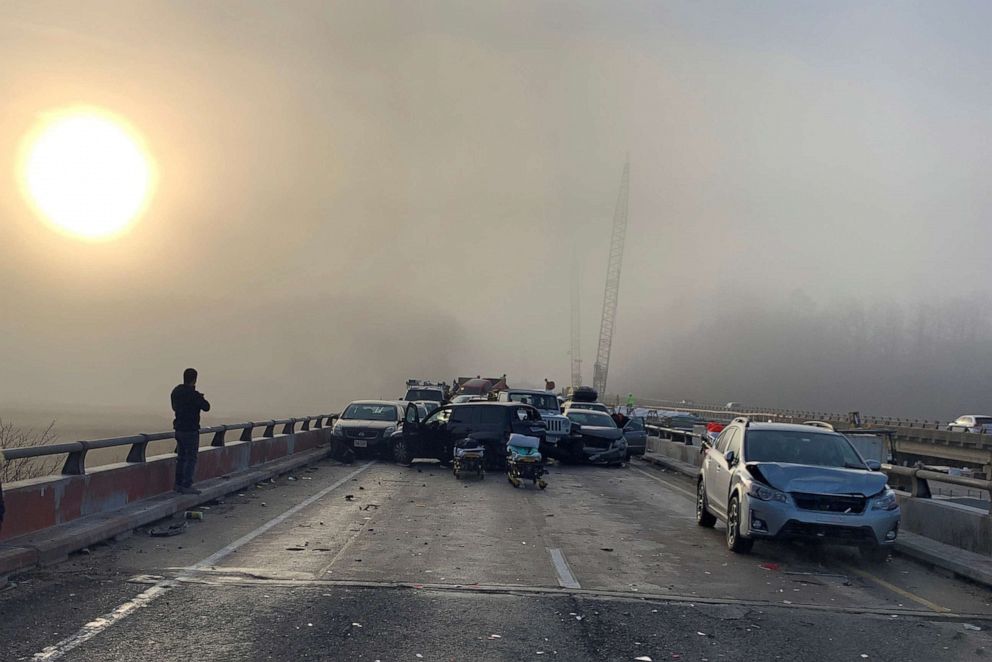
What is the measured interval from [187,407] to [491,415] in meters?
10.1

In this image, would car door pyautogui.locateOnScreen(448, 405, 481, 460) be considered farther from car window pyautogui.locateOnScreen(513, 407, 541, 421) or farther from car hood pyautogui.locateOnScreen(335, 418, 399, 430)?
car hood pyautogui.locateOnScreen(335, 418, 399, 430)

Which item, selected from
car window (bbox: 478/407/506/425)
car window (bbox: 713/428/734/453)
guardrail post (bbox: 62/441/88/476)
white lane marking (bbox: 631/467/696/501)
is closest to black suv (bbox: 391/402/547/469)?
car window (bbox: 478/407/506/425)

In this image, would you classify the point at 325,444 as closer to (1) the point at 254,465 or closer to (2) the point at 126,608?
A: (1) the point at 254,465

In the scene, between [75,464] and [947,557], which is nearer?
[947,557]

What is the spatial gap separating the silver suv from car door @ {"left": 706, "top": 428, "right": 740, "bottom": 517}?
0.03 metres

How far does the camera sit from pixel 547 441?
27.0 metres

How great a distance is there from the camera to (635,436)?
34.2m

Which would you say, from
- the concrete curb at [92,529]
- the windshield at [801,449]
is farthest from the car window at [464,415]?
the windshield at [801,449]

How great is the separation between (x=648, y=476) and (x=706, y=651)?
62.6ft

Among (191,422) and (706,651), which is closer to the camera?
(706,651)

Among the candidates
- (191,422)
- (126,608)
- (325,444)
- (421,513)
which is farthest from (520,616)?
(325,444)

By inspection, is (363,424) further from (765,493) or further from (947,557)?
(947,557)

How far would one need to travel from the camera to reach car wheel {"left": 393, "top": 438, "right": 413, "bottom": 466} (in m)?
25.1

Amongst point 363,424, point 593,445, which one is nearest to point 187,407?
point 363,424
